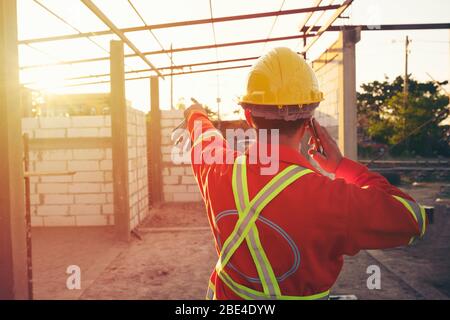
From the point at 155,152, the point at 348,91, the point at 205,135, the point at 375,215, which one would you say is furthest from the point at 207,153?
the point at 155,152

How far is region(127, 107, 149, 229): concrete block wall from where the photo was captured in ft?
26.5

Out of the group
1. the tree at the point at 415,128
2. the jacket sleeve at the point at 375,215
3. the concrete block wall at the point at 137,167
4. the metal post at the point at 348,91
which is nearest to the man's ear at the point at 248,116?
the jacket sleeve at the point at 375,215

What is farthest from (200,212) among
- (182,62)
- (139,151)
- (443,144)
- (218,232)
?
(443,144)

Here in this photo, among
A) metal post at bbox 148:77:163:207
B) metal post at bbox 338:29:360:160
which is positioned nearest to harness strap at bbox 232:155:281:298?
metal post at bbox 338:29:360:160

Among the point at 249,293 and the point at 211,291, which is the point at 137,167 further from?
the point at 249,293

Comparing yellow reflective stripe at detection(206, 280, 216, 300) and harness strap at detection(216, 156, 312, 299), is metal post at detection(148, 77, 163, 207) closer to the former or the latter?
yellow reflective stripe at detection(206, 280, 216, 300)

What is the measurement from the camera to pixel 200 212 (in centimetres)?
983

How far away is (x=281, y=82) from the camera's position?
1.55 metres

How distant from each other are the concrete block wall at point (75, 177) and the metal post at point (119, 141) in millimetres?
1074

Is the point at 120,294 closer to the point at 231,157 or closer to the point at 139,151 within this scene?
the point at 231,157

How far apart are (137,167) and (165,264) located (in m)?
3.38

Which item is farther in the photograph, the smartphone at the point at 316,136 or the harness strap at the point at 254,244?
the smartphone at the point at 316,136

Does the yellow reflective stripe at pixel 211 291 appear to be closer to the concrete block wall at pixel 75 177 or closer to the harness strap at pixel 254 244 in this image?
the harness strap at pixel 254 244

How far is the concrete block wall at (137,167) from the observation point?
8062 millimetres
